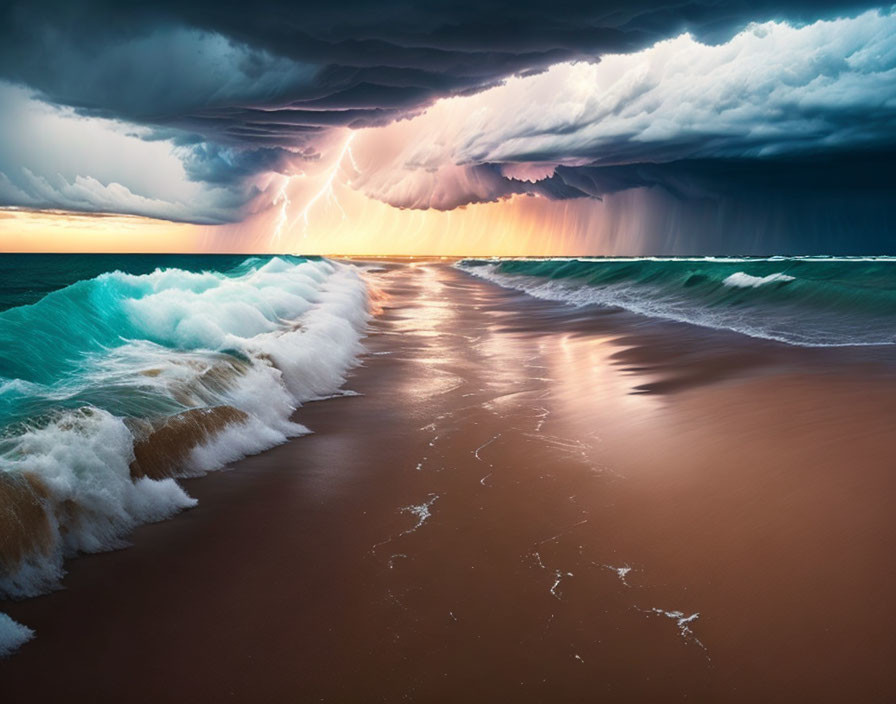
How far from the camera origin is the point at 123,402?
24.1ft

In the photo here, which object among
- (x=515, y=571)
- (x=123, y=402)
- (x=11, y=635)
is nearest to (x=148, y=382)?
(x=123, y=402)

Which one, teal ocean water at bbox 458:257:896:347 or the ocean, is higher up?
teal ocean water at bbox 458:257:896:347

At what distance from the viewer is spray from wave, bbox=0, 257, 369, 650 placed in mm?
4848

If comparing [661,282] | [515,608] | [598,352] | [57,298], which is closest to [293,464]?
[515,608]

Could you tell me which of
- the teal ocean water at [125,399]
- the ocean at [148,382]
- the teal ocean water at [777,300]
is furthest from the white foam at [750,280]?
the teal ocean water at [125,399]

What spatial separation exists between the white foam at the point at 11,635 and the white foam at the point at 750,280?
25499 mm

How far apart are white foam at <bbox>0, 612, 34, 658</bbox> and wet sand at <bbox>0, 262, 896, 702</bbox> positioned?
99mm

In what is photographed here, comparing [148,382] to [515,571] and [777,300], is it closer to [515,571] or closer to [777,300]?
[515,571]

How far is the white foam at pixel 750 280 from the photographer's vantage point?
25.4 metres

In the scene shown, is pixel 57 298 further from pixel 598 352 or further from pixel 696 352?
pixel 696 352

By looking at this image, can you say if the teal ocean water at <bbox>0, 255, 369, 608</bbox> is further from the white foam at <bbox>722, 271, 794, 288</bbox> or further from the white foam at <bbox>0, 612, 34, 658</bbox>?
the white foam at <bbox>722, 271, 794, 288</bbox>

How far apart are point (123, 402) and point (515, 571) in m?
4.85

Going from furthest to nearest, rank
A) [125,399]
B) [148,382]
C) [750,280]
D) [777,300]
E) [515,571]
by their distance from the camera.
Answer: [750,280]
[777,300]
[148,382]
[125,399]
[515,571]

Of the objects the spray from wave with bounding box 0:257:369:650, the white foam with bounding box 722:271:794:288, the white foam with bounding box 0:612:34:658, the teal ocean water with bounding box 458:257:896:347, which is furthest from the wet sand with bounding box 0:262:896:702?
the white foam with bounding box 722:271:794:288
